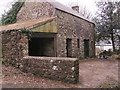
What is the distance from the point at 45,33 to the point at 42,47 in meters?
2.04

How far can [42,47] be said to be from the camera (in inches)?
475

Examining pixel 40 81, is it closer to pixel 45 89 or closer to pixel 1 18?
pixel 45 89

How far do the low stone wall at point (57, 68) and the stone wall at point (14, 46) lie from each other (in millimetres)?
1129

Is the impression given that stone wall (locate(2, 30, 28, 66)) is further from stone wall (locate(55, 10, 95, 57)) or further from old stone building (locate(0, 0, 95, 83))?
stone wall (locate(55, 10, 95, 57))

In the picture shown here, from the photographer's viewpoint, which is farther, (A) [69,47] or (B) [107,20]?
(B) [107,20]

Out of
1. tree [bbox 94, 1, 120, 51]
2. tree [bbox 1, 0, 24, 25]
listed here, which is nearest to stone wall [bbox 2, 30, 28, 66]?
tree [bbox 1, 0, 24, 25]

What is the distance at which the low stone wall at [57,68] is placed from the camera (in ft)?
20.2

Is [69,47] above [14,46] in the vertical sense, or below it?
below

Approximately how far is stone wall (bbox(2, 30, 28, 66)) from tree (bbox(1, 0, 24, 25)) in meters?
6.18

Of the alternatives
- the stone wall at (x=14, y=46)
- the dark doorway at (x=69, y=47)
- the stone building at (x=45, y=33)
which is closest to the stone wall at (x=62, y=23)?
the stone building at (x=45, y=33)

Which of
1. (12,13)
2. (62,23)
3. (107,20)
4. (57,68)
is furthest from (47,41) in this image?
(107,20)

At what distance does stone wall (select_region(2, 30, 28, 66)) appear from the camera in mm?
8000

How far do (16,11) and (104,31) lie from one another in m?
9.98

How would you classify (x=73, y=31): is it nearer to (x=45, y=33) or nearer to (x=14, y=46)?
(x=45, y=33)
